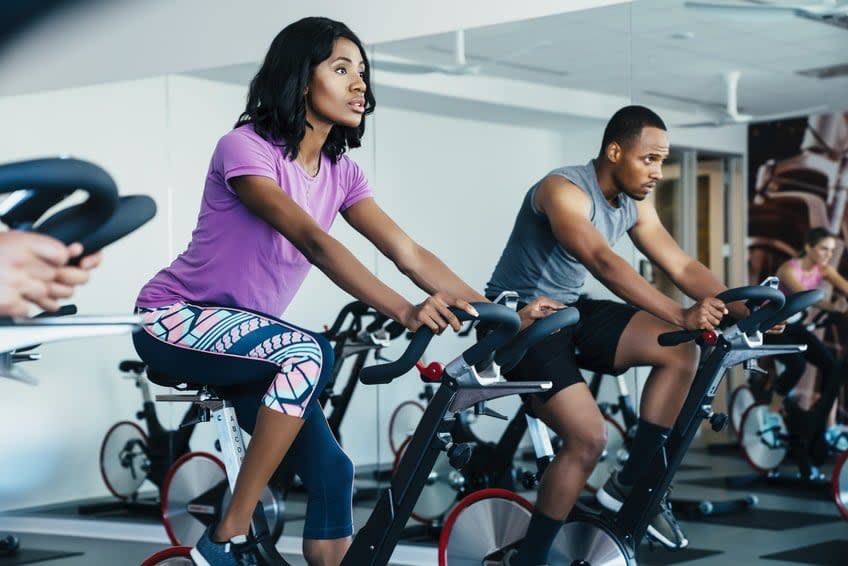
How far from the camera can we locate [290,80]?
2.26 m

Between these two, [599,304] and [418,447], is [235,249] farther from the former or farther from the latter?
[599,304]

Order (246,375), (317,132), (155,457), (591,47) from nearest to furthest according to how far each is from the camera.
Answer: (246,375) → (317,132) → (591,47) → (155,457)

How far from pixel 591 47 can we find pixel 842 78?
1320 mm

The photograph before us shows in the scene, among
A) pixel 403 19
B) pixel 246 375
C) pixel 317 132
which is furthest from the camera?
pixel 403 19

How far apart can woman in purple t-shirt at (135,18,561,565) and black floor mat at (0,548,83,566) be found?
2.38 metres

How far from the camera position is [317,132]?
2.31 m

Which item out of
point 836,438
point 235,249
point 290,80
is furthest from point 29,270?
point 836,438

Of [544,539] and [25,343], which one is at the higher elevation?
[25,343]

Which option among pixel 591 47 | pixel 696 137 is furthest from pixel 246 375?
pixel 696 137

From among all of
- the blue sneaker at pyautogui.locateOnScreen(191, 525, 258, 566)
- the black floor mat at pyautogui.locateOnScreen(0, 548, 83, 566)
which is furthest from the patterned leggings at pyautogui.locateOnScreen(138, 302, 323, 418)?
the black floor mat at pyautogui.locateOnScreen(0, 548, 83, 566)

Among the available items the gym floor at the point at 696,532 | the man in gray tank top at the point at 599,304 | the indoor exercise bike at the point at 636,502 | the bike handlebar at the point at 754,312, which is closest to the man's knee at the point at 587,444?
the man in gray tank top at the point at 599,304

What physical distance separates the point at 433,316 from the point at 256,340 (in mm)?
364

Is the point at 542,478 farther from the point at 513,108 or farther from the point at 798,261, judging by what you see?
the point at 798,261

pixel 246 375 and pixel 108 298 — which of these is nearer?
pixel 246 375
